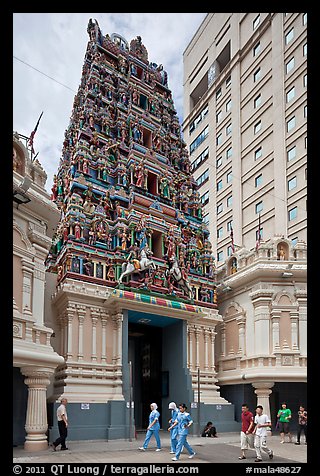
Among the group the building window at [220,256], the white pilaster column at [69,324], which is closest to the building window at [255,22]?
the building window at [220,256]

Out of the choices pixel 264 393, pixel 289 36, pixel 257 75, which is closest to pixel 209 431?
pixel 264 393

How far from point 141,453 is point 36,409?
3.80 meters

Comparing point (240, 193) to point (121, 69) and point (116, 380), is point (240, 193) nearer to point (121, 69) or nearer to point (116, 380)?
point (121, 69)

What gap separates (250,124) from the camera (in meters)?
49.4

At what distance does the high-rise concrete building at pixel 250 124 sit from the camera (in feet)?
143

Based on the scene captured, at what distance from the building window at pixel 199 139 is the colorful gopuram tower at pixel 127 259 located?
1008 inches

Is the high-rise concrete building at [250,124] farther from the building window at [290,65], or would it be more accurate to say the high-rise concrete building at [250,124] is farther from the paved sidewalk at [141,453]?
the paved sidewalk at [141,453]

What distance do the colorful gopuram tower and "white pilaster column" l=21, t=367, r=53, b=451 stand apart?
141 inches

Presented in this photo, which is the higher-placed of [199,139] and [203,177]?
[199,139]

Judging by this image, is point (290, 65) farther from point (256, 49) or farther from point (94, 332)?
point (94, 332)

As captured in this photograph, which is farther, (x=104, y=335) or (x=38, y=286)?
(x=104, y=335)

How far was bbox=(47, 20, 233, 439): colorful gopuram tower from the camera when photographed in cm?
2388

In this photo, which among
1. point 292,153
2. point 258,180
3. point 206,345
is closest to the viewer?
point 206,345
